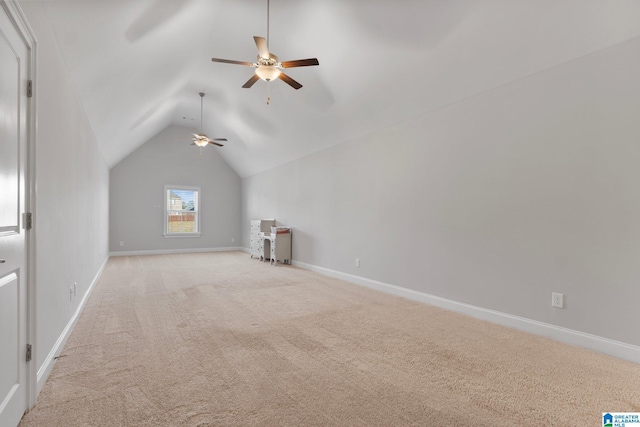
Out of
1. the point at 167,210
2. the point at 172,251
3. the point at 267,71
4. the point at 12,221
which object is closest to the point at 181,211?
the point at 167,210

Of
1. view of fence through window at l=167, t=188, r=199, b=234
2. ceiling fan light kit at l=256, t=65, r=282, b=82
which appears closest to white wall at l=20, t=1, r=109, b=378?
ceiling fan light kit at l=256, t=65, r=282, b=82

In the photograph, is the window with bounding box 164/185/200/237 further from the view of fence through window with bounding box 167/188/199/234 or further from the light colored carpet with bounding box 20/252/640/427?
the light colored carpet with bounding box 20/252/640/427

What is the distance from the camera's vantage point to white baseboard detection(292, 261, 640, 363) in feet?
8.68

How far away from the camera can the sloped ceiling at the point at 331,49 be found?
272 centimetres

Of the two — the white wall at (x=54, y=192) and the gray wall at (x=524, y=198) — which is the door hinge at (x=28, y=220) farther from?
the gray wall at (x=524, y=198)

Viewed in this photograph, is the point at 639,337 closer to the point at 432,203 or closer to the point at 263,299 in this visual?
the point at 432,203

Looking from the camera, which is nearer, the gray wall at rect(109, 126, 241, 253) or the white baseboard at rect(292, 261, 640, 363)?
the white baseboard at rect(292, 261, 640, 363)

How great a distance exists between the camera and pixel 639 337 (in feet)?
8.40

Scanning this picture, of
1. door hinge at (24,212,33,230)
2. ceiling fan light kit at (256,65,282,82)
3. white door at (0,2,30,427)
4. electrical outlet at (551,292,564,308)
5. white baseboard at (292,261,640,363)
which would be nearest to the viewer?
white door at (0,2,30,427)

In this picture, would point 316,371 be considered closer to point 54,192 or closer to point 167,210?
point 54,192

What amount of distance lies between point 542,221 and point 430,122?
1827 mm

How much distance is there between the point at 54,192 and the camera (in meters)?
2.51

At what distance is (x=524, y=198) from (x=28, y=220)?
3.95m

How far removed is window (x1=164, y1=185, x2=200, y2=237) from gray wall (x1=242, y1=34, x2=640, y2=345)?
6.50 m
